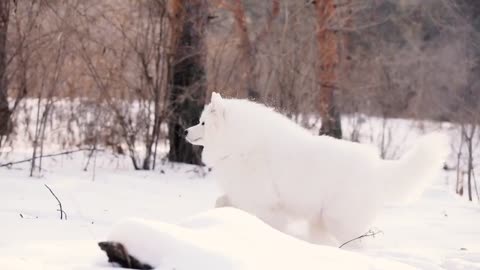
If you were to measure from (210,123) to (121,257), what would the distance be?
266 centimetres

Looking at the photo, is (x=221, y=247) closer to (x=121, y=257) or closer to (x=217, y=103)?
(x=121, y=257)

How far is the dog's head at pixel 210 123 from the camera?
5402 millimetres

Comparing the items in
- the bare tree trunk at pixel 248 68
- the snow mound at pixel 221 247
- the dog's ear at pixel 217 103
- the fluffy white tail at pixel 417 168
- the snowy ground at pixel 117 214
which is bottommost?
the snowy ground at pixel 117 214

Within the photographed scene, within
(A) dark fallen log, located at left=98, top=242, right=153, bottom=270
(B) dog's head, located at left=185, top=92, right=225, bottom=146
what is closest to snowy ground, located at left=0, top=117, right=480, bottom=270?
(A) dark fallen log, located at left=98, top=242, right=153, bottom=270

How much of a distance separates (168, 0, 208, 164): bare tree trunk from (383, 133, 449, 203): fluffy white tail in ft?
14.6

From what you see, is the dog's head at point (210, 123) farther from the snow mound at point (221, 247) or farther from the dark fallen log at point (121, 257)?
the dark fallen log at point (121, 257)

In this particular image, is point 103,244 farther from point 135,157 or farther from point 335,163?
point 135,157

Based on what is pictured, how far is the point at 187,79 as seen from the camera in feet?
31.3

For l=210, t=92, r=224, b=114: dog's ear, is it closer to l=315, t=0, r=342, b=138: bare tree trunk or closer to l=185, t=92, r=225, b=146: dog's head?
l=185, t=92, r=225, b=146: dog's head

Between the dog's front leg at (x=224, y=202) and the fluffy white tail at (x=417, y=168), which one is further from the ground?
the fluffy white tail at (x=417, y=168)

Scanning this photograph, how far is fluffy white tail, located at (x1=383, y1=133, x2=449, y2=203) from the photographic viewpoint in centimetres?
512

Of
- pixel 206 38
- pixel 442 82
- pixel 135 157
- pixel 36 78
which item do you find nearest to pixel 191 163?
pixel 135 157

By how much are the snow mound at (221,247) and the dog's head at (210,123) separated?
2040 mm

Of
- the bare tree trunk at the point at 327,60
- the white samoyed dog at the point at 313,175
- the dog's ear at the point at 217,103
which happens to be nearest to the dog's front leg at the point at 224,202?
the white samoyed dog at the point at 313,175
